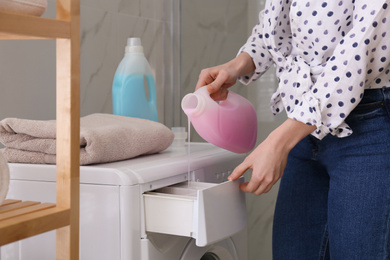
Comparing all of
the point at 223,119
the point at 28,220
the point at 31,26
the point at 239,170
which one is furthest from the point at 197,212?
the point at 31,26

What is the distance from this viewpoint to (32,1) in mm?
812

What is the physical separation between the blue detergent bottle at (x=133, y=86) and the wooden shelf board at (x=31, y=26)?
66 cm

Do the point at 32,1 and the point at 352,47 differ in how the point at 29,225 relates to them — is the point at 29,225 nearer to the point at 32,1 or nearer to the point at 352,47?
the point at 32,1

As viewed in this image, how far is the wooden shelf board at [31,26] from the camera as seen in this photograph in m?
0.73

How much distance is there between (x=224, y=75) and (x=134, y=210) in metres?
0.41

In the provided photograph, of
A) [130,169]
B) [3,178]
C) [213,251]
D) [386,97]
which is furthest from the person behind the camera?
[213,251]

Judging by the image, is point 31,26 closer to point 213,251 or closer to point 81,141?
point 81,141

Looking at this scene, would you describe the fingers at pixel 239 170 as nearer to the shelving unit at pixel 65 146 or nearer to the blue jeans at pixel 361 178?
the blue jeans at pixel 361 178

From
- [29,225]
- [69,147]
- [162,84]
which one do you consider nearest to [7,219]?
[29,225]

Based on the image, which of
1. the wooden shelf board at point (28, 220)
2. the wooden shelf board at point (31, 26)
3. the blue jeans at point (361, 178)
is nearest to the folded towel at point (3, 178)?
the wooden shelf board at point (28, 220)

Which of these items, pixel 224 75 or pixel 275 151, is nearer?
pixel 275 151

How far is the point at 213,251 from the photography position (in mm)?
1355

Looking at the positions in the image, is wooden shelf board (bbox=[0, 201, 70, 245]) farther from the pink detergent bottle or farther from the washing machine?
the pink detergent bottle

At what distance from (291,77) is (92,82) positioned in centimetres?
72
